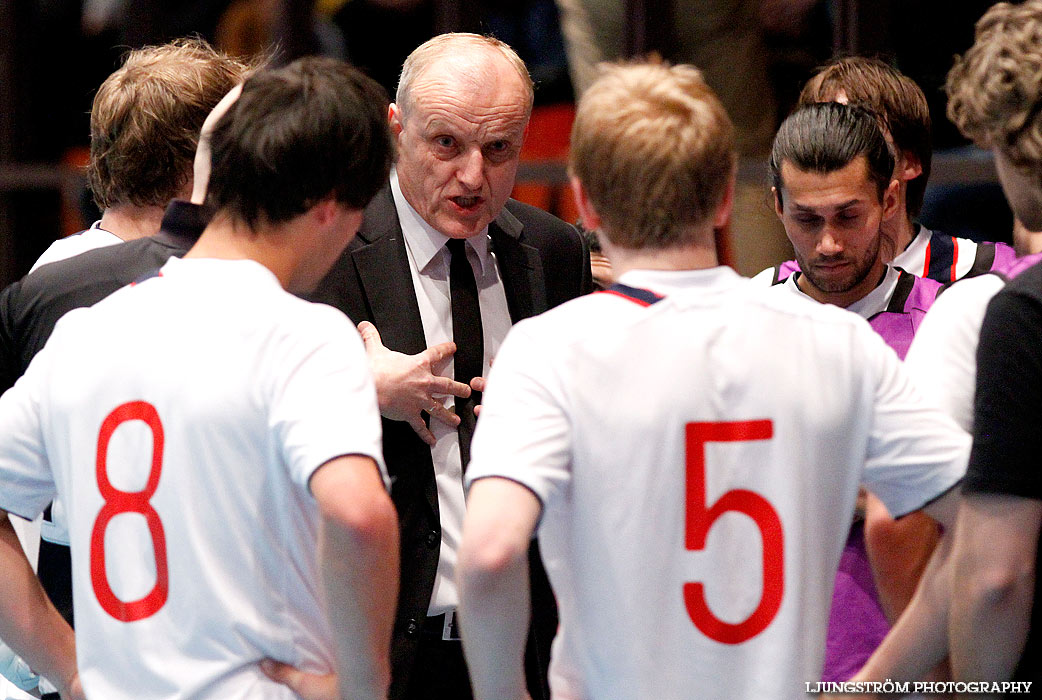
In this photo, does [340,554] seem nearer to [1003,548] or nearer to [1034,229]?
[1003,548]

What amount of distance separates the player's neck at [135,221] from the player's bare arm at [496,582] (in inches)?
43.2

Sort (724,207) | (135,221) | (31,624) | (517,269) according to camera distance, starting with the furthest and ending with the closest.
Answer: (517,269)
(135,221)
(31,624)
(724,207)

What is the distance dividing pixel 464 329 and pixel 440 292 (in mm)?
93

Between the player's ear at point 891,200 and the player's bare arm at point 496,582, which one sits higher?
the player's ear at point 891,200

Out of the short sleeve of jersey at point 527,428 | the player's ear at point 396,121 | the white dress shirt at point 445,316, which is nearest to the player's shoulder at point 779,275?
the white dress shirt at point 445,316

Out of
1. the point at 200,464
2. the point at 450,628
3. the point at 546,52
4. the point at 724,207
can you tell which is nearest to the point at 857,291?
the point at 724,207

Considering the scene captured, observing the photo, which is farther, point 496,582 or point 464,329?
point 464,329

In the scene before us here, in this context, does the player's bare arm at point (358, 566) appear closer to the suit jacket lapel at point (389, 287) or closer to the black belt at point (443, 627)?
the black belt at point (443, 627)

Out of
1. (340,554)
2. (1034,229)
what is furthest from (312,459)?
(1034,229)

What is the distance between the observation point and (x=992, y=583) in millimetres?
1493

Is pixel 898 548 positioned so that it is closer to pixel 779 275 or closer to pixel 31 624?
pixel 779 275

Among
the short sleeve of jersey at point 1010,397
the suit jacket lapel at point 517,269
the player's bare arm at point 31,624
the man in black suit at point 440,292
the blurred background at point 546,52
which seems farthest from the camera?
the blurred background at point 546,52

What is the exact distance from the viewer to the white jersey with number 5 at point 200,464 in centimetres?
149

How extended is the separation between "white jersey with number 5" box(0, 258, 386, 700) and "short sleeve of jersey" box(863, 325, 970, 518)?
625 mm
